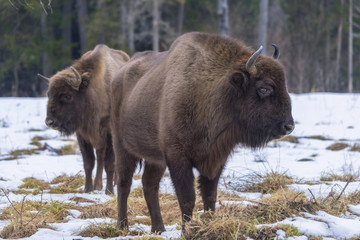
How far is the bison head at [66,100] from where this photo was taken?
27.1ft

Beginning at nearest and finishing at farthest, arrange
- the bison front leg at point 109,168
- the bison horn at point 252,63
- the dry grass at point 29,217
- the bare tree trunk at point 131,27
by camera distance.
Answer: the bison horn at point 252,63 → the dry grass at point 29,217 → the bison front leg at point 109,168 → the bare tree trunk at point 131,27

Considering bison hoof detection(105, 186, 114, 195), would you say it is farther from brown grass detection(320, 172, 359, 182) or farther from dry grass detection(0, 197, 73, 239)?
brown grass detection(320, 172, 359, 182)

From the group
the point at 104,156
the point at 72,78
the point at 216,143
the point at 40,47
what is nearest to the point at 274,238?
the point at 216,143

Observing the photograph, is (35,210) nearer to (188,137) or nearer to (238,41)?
(188,137)

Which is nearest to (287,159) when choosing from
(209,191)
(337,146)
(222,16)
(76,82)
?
(337,146)

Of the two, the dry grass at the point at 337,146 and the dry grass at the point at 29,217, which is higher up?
the dry grass at the point at 29,217

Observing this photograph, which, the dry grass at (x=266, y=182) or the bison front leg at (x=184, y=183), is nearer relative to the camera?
the bison front leg at (x=184, y=183)

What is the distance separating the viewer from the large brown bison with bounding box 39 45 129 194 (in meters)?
8.26

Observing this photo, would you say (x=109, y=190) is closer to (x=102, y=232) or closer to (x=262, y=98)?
(x=102, y=232)

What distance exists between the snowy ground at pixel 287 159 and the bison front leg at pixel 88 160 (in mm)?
268

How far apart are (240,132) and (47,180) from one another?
4.14 meters

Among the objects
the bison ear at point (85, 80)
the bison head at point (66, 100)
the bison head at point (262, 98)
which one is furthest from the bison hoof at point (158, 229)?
the bison ear at point (85, 80)

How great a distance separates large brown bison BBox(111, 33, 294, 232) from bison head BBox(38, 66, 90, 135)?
3.36 meters

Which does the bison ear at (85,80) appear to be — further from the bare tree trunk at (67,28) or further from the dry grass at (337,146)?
the bare tree trunk at (67,28)
